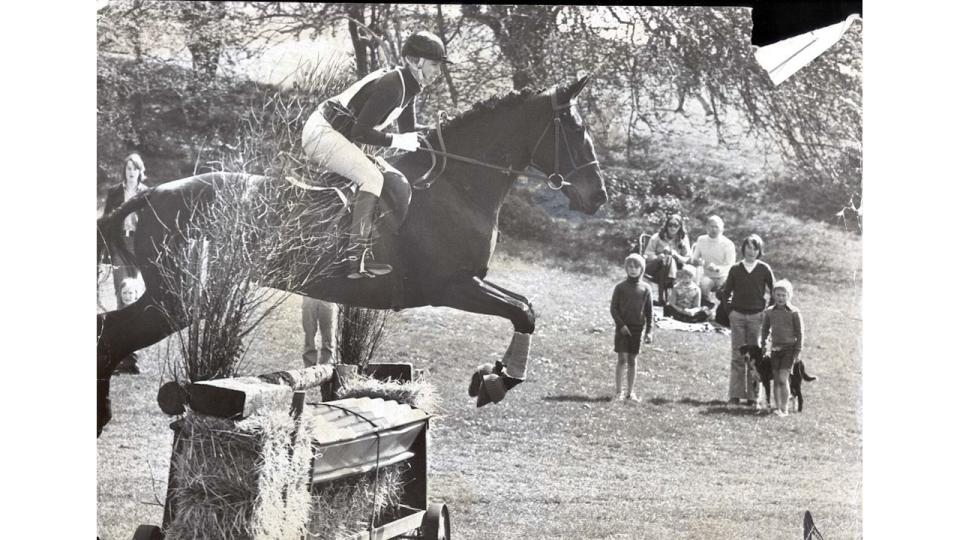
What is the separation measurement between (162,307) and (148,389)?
508 millimetres

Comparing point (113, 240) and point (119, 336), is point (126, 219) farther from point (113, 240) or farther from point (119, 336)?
point (119, 336)

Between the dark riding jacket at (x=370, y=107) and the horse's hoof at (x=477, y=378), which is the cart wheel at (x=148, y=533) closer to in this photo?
the horse's hoof at (x=477, y=378)

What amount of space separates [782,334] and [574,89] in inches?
78.4

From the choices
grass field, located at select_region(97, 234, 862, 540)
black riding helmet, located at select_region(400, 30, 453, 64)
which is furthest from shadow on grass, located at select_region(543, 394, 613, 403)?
black riding helmet, located at select_region(400, 30, 453, 64)

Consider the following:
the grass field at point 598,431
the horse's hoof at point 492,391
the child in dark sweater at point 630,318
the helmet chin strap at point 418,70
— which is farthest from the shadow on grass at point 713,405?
the helmet chin strap at point 418,70

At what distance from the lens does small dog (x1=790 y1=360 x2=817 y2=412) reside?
6.13 meters

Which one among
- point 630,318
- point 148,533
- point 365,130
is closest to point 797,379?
point 630,318

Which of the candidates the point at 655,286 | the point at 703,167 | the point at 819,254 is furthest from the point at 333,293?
the point at 819,254

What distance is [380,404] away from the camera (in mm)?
5285

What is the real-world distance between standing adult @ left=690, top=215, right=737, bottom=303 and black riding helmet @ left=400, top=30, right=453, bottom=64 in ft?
6.42

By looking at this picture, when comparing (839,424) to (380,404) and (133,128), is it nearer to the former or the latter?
(380,404)

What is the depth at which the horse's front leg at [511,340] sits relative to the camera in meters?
6.00

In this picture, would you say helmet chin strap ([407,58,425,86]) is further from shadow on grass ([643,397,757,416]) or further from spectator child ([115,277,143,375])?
shadow on grass ([643,397,757,416])

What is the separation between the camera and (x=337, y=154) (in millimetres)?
5820
